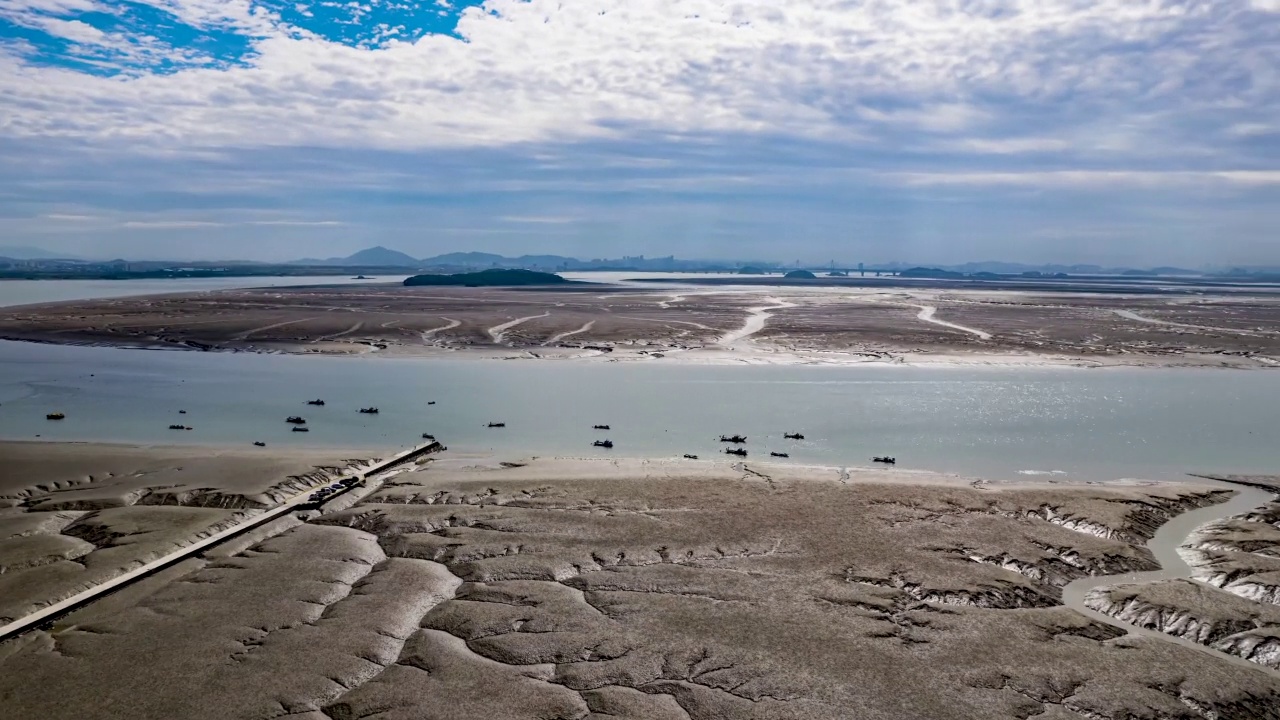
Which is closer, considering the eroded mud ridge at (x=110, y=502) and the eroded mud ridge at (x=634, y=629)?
the eroded mud ridge at (x=634, y=629)

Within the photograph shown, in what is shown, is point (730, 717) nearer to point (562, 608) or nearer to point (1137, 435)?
point (562, 608)

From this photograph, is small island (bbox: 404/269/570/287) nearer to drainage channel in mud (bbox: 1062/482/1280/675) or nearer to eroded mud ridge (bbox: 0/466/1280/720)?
eroded mud ridge (bbox: 0/466/1280/720)

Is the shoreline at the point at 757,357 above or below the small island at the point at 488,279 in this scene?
below

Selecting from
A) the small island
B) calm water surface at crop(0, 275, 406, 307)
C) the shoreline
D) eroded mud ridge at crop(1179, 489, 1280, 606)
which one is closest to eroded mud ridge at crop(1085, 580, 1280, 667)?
eroded mud ridge at crop(1179, 489, 1280, 606)

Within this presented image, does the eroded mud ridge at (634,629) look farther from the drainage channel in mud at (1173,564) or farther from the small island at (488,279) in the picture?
the small island at (488,279)

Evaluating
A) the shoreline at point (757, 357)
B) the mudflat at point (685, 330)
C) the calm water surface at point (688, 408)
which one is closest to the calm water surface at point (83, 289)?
the mudflat at point (685, 330)

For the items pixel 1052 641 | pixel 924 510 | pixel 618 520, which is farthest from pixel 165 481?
pixel 1052 641
